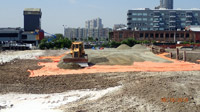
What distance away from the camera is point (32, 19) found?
549ft

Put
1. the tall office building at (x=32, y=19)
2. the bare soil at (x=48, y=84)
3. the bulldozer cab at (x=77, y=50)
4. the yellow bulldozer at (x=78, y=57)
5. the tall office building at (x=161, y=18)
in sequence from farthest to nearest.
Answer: the tall office building at (x=32, y=19) → the tall office building at (x=161, y=18) → the bulldozer cab at (x=77, y=50) → the yellow bulldozer at (x=78, y=57) → the bare soil at (x=48, y=84)

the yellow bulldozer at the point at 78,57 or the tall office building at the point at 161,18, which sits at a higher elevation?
the tall office building at the point at 161,18

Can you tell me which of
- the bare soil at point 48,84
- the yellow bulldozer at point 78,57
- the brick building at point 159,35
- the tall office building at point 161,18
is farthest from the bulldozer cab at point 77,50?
the tall office building at point 161,18

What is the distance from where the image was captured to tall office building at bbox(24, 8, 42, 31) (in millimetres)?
165000

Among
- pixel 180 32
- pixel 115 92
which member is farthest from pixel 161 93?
pixel 180 32

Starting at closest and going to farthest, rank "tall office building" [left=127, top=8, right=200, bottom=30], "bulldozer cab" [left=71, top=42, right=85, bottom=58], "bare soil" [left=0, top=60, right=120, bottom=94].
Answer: "bare soil" [left=0, top=60, right=120, bottom=94] < "bulldozer cab" [left=71, top=42, right=85, bottom=58] < "tall office building" [left=127, top=8, right=200, bottom=30]

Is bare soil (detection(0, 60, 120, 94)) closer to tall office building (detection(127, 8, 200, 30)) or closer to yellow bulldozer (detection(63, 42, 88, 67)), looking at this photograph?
yellow bulldozer (detection(63, 42, 88, 67))

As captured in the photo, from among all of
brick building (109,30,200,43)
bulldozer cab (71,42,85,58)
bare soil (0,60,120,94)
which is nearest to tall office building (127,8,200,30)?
brick building (109,30,200,43)

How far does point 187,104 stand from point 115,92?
13.2ft

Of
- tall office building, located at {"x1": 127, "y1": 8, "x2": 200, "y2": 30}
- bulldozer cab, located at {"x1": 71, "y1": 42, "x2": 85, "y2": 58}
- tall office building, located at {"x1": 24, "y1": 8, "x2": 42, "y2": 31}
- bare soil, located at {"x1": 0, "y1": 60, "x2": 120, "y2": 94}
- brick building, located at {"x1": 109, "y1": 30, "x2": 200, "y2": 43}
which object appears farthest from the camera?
tall office building, located at {"x1": 24, "y1": 8, "x2": 42, "y2": 31}

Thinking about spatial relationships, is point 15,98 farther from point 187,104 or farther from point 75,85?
point 187,104

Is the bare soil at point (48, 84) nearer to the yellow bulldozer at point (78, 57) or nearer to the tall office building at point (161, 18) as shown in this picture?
the yellow bulldozer at point (78, 57)

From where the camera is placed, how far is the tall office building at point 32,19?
16500 centimetres

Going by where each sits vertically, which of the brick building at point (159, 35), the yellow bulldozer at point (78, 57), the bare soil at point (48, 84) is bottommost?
the bare soil at point (48, 84)
